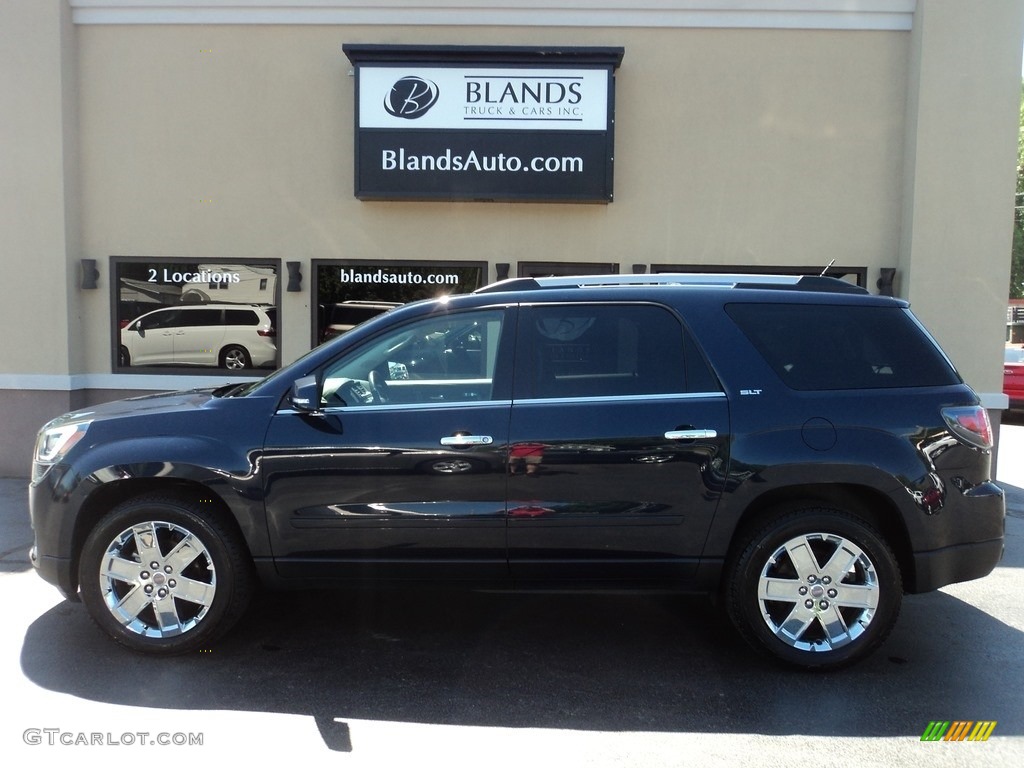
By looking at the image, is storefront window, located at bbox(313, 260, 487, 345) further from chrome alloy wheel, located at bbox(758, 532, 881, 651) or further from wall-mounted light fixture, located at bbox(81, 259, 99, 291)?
chrome alloy wheel, located at bbox(758, 532, 881, 651)

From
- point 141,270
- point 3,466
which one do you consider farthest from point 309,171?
point 3,466

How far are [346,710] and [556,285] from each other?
7.54 ft

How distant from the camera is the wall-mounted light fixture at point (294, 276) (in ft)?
→ 29.2

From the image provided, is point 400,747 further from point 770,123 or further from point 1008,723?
point 770,123

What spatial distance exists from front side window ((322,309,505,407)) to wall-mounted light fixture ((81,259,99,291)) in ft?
19.1

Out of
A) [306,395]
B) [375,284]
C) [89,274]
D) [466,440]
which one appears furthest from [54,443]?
[89,274]

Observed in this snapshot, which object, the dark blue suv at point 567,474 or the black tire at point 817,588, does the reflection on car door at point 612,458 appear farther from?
the black tire at point 817,588

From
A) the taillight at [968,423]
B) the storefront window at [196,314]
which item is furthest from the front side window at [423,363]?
the storefront window at [196,314]

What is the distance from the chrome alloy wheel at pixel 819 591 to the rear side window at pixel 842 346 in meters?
0.80

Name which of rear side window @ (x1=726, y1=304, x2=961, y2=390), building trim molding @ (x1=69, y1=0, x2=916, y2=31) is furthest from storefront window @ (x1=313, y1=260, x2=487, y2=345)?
rear side window @ (x1=726, y1=304, x2=961, y2=390)

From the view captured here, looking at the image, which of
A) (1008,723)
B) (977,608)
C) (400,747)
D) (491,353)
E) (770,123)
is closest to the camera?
(400,747)

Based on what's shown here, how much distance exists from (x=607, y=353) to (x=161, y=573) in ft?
8.14

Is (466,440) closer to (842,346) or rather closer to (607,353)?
(607,353)

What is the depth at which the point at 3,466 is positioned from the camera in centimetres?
902
